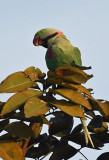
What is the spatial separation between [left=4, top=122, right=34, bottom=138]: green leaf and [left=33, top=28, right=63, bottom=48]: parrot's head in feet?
4.35

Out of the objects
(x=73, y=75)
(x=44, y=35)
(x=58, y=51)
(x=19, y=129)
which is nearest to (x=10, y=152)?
(x=19, y=129)

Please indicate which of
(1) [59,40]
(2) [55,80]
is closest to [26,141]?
(2) [55,80]

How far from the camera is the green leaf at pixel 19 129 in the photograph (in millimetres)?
1124

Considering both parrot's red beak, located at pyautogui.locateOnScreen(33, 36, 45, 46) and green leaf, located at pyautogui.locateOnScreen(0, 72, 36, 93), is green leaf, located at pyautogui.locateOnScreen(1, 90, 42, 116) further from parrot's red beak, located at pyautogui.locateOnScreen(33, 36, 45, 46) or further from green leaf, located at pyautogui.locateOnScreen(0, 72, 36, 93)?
parrot's red beak, located at pyautogui.locateOnScreen(33, 36, 45, 46)

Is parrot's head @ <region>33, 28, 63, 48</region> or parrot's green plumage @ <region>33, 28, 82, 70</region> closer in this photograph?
parrot's green plumage @ <region>33, 28, 82, 70</region>

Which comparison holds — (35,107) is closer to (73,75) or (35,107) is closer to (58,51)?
(73,75)

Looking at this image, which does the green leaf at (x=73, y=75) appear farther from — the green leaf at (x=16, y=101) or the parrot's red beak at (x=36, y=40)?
the parrot's red beak at (x=36, y=40)

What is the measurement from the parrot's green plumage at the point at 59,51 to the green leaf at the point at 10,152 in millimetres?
1032

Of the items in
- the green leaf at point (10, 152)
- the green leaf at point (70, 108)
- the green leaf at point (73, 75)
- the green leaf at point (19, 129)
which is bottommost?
the green leaf at point (10, 152)

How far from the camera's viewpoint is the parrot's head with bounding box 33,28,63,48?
237 cm

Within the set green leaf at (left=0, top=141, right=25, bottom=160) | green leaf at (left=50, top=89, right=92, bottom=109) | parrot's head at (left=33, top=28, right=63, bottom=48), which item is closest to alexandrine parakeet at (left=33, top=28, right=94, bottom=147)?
parrot's head at (left=33, top=28, right=63, bottom=48)

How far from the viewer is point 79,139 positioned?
146 centimetres

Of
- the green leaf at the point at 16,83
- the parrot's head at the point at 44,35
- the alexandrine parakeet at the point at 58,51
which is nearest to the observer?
the green leaf at the point at 16,83

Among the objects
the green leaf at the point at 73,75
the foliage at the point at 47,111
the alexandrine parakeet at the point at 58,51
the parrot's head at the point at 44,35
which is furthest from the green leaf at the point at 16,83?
the parrot's head at the point at 44,35
